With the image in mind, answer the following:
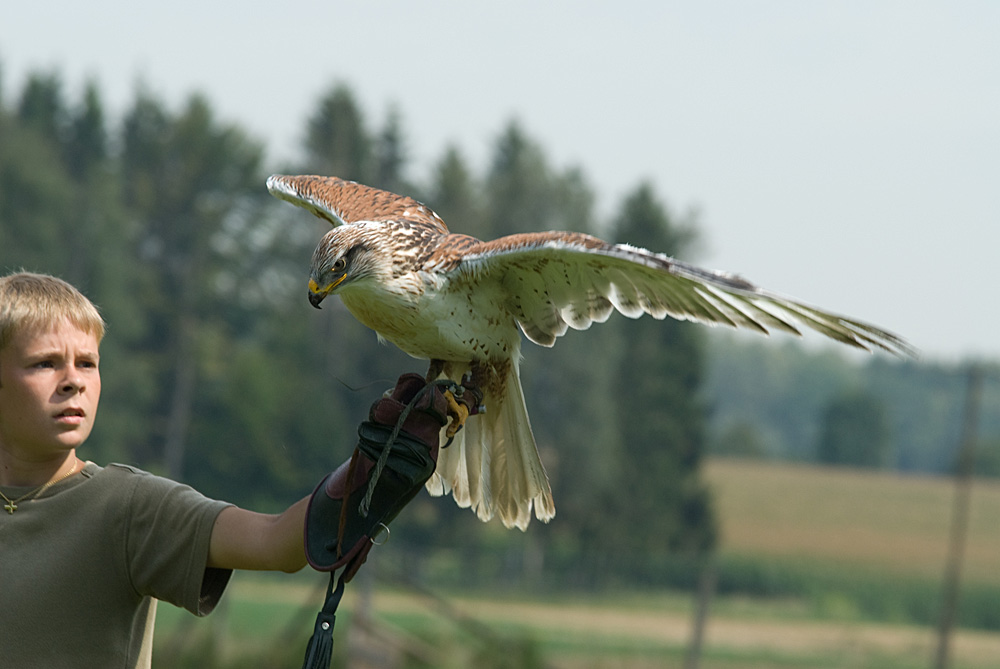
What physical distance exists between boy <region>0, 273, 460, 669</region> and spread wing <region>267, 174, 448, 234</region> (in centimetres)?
199

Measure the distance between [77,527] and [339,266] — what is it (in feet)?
5.36

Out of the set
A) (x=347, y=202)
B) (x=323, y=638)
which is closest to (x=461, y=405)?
(x=323, y=638)

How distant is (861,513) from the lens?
6669cm

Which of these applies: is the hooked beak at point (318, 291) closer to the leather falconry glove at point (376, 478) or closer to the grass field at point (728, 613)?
the leather falconry glove at point (376, 478)

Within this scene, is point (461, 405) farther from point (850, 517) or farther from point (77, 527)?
point (850, 517)

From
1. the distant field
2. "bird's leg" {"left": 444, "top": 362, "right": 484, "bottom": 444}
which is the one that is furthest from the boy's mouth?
the distant field

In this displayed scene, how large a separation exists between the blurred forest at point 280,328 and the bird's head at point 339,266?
4973 cm

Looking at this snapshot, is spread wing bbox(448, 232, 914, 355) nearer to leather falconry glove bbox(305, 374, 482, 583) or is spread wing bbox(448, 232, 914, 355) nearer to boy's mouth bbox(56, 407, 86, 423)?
leather falconry glove bbox(305, 374, 482, 583)

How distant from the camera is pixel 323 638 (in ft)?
9.23

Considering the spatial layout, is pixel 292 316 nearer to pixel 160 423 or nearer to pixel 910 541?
pixel 160 423

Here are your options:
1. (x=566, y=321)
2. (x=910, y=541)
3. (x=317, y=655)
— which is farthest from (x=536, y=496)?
(x=910, y=541)

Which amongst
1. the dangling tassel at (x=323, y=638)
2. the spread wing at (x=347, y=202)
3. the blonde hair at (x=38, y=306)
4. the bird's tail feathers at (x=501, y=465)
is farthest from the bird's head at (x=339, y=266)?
the dangling tassel at (x=323, y=638)

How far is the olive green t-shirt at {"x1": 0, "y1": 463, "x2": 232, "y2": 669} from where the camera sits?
106 inches

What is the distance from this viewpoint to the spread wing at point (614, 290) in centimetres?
345
